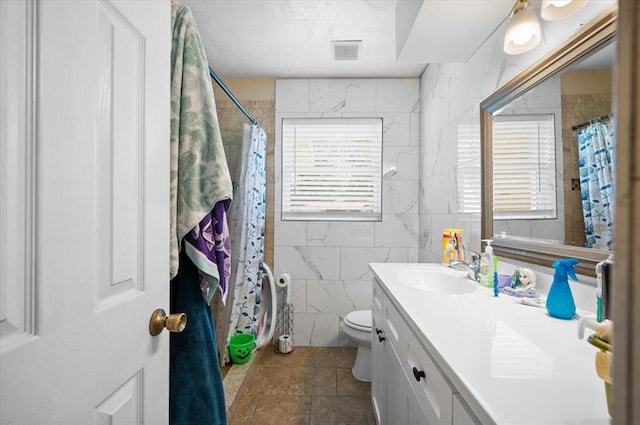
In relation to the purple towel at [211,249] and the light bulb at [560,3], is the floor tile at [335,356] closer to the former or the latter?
the purple towel at [211,249]

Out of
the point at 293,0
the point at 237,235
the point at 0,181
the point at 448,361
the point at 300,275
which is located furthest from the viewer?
the point at 300,275

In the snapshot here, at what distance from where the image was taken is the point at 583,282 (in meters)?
0.91

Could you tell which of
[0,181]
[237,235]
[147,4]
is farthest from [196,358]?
[237,235]

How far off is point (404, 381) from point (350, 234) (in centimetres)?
155

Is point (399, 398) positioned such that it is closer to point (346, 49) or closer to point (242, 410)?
point (242, 410)

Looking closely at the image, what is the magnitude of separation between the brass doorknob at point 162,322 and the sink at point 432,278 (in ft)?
3.26

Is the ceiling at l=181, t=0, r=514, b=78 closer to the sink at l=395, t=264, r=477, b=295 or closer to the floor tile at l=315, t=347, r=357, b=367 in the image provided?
the sink at l=395, t=264, r=477, b=295

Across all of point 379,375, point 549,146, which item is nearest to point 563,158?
point 549,146

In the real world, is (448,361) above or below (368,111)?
below

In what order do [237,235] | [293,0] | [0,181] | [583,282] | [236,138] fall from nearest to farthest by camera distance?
1. [0,181]
2. [583,282]
3. [293,0]
4. [237,235]
5. [236,138]

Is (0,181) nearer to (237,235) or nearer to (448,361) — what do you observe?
(448,361)

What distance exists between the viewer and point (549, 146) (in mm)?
1060

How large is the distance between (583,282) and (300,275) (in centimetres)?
189

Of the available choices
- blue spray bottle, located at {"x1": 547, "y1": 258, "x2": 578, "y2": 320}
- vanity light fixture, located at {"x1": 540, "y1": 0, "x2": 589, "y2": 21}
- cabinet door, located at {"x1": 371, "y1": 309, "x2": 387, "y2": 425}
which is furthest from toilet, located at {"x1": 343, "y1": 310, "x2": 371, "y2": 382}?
vanity light fixture, located at {"x1": 540, "y1": 0, "x2": 589, "y2": 21}
